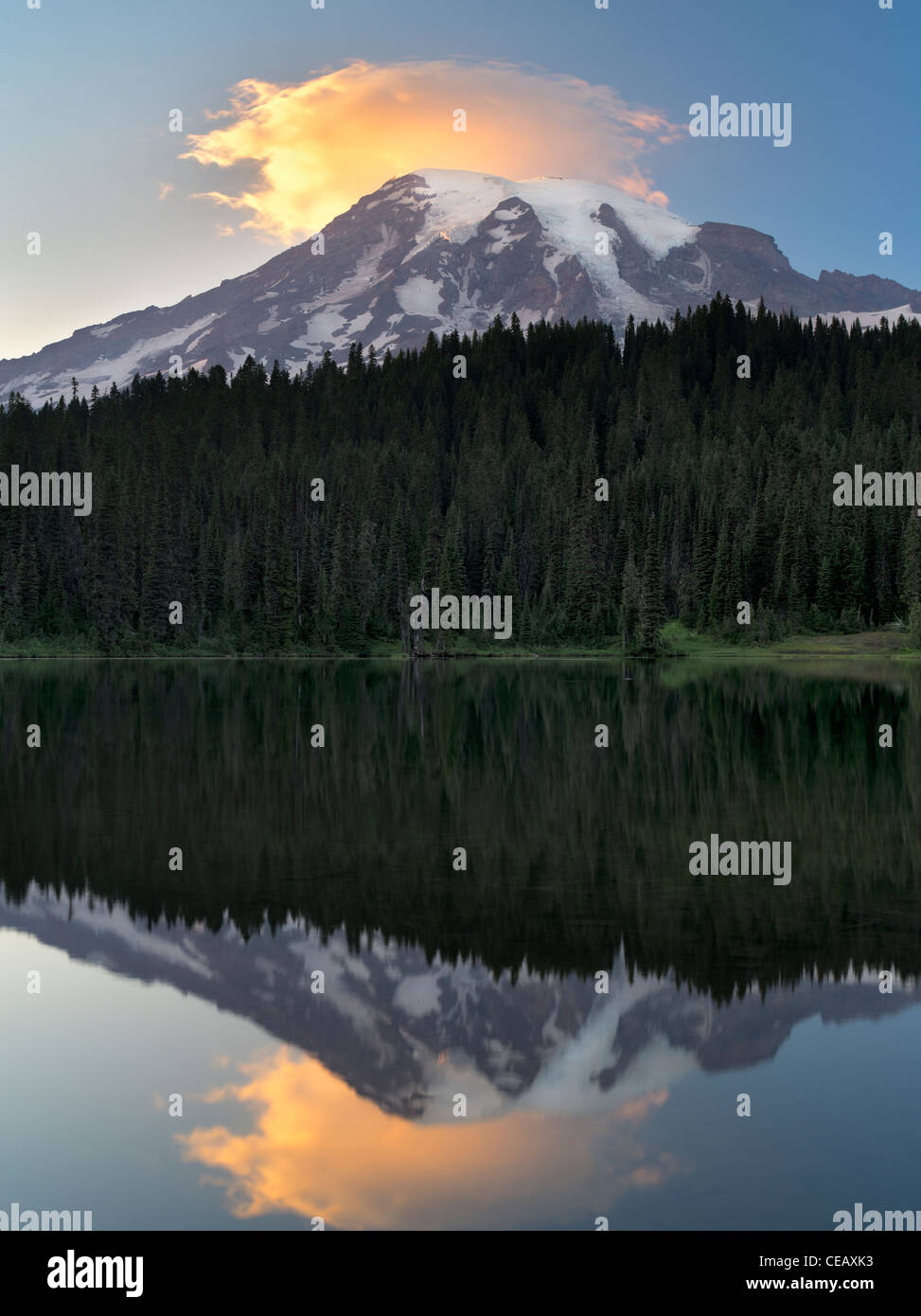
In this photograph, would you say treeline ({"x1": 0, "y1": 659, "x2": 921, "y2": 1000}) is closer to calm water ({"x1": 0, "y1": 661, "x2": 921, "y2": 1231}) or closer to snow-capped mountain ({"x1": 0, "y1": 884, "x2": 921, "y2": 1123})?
calm water ({"x1": 0, "y1": 661, "x2": 921, "y2": 1231})

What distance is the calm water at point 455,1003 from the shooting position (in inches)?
480

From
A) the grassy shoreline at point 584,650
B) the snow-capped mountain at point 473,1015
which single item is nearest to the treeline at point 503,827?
the snow-capped mountain at point 473,1015

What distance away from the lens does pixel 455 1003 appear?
1661 cm

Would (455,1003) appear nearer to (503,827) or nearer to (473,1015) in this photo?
(473,1015)

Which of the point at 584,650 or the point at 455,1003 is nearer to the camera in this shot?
the point at 455,1003

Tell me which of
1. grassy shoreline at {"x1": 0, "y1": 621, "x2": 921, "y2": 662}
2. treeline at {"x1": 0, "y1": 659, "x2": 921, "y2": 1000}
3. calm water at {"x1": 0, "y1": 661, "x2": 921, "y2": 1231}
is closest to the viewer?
calm water at {"x1": 0, "y1": 661, "x2": 921, "y2": 1231}

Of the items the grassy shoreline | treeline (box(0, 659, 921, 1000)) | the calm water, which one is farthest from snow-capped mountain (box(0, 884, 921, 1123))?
the grassy shoreline

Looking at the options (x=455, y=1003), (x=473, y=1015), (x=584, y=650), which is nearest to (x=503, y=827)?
(x=455, y=1003)

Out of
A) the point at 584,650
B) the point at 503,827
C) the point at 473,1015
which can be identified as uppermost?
the point at 503,827

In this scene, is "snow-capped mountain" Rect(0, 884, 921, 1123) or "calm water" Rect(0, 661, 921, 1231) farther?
"snow-capped mountain" Rect(0, 884, 921, 1123)

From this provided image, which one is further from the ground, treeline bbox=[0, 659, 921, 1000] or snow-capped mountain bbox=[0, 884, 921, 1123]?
treeline bbox=[0, 659, 921, 1000]

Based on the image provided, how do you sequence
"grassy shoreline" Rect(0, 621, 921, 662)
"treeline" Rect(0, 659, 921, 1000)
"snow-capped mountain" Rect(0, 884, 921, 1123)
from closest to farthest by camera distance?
1. "snow-capped mountain" Rect(0, 884, 921, 1123)
2. "treeline" Rect(0, 659, 921, 1000)
3. "grassy shoreline" Rect(0, 621, 921, 662)

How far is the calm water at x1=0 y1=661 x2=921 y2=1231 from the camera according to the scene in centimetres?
1220

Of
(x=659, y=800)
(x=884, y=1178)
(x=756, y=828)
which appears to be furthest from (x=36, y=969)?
(x=659, y=800)
